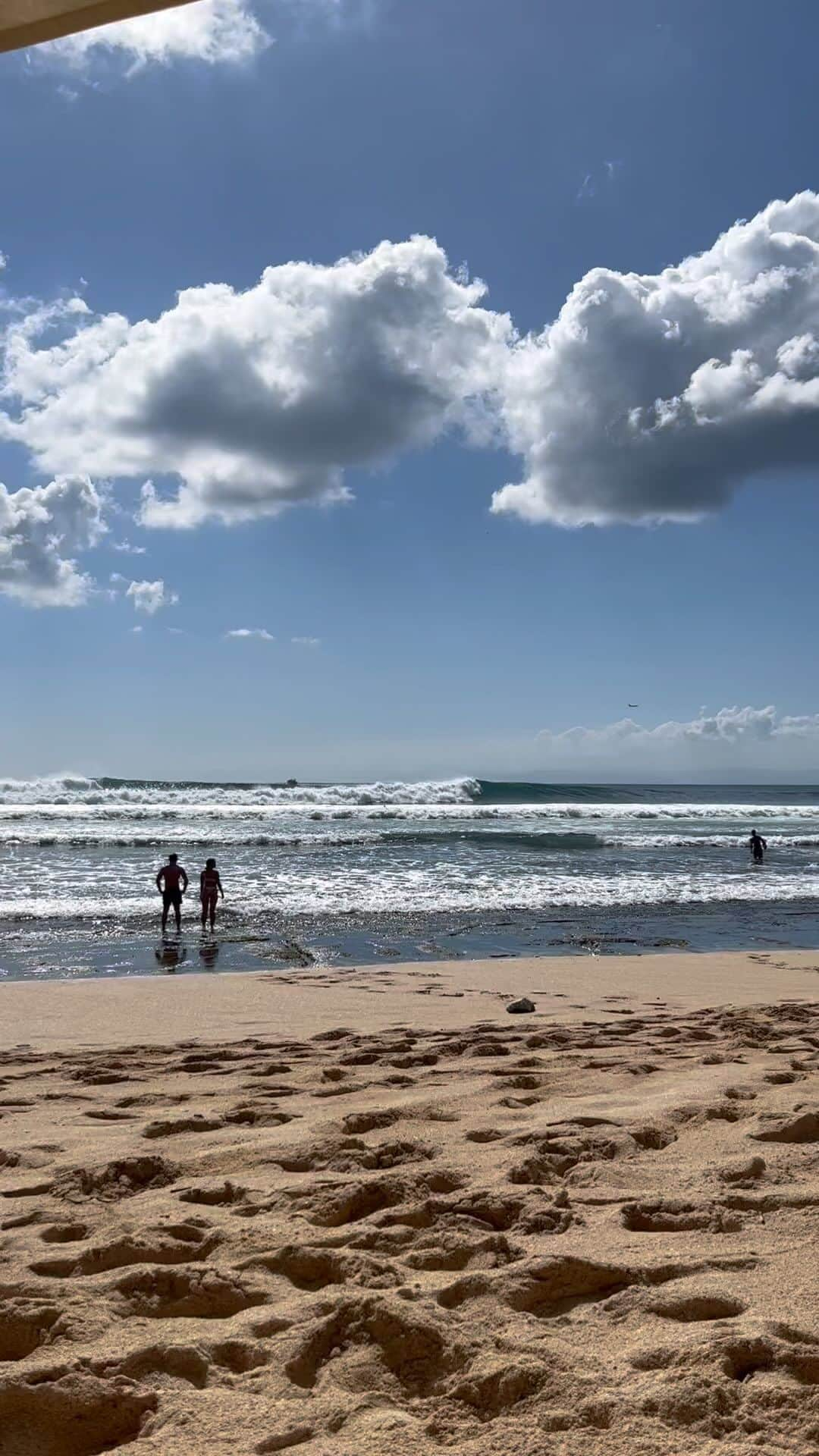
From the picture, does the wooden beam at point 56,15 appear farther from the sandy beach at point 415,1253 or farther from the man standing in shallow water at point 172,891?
the man standing in shallow water at point 172,891

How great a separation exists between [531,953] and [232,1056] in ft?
22.7

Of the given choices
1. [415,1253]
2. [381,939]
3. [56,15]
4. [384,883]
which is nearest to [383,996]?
[381,939]

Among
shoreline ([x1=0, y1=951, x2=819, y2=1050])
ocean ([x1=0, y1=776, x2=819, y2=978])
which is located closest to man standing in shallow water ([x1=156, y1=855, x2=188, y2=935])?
ocean ([x1=0, y1=776, x2=819, y2=978])

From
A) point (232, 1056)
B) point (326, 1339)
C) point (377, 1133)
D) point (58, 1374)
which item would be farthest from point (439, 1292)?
point (232, 1056)

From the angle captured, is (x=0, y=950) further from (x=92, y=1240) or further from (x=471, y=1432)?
(x=471, y=1432)

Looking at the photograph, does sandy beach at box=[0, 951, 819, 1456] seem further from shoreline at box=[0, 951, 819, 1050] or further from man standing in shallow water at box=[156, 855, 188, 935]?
man standing in shallow water at box=[156, 855, 188, 935]

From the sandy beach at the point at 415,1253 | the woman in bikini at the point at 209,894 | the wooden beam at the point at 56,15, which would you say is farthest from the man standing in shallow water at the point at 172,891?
the wooden beam at the point at 56,15

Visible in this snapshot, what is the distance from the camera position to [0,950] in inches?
484

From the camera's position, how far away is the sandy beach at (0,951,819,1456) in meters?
2.12

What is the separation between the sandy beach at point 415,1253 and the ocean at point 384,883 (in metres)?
7.06

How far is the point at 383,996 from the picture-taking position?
9.29 metres

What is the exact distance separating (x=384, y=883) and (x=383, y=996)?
1088 centimetres

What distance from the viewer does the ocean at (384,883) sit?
43.4 ft

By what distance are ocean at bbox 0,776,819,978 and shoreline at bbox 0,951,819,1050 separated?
49.9 inches
